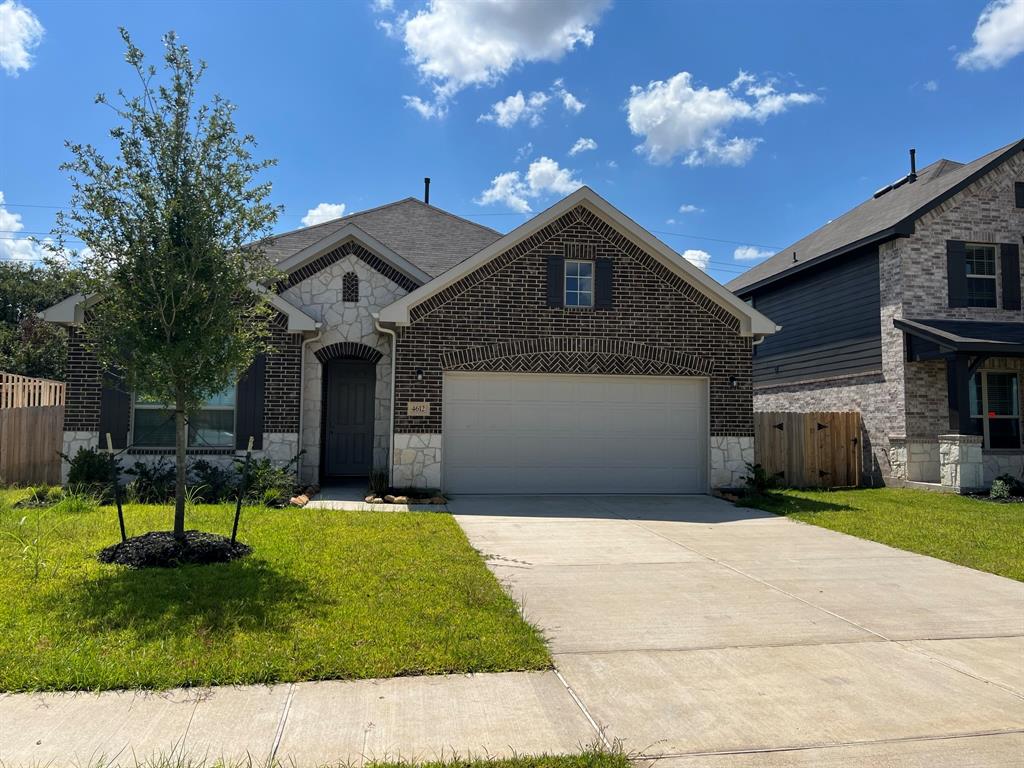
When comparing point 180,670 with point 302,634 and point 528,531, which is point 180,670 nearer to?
point 302,634

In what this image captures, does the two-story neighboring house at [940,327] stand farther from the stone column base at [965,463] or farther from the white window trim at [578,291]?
the white window trim at [578,291]

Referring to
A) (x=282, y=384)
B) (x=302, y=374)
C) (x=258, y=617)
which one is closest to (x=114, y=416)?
(x=282, y=384)

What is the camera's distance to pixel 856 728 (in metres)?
3.74

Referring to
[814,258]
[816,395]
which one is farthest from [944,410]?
[814,258]

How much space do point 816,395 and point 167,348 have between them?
54.6ft

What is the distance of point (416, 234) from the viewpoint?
1727cm

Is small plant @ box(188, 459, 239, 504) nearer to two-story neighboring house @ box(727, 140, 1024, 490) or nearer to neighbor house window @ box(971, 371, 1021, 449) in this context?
two-story neighboring house @ box(727, 140, 1024, 490)

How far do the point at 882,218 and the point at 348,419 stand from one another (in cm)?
1362

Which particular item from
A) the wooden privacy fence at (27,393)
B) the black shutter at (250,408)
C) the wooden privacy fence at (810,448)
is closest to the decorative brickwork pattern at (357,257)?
the black shutter at (250,408)

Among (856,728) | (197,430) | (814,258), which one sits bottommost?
(856,728)

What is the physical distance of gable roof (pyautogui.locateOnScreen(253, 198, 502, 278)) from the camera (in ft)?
51.6

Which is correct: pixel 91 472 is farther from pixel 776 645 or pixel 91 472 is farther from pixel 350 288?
pixel 776 645

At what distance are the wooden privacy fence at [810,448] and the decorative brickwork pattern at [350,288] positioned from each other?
8.98 metres

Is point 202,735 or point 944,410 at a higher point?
point 944,410
